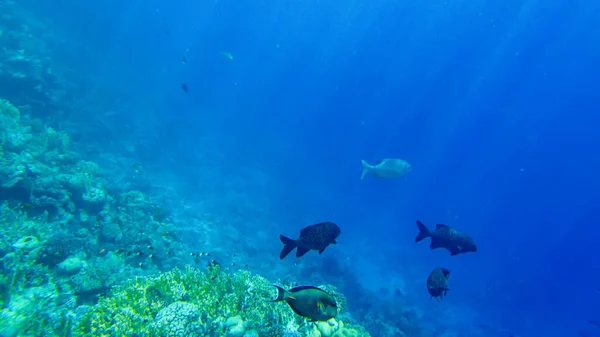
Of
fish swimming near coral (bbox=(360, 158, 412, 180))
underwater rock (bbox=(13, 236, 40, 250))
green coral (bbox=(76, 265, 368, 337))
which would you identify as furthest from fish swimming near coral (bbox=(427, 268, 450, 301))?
underwater rock (bbox=(13, 236, 40, 250))

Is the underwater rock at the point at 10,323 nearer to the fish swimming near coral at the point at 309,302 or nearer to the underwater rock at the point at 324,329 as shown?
the underwater rock at the point at 324,329

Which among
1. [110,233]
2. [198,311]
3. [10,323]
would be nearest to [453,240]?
[198,311]

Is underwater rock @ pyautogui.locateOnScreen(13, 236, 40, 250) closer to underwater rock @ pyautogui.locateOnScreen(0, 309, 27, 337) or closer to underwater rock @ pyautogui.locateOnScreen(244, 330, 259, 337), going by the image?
underwater rock @ pyautogui.locateOnScreen(0, 309, 27, 337)

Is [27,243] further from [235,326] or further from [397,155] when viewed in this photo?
[397,155]

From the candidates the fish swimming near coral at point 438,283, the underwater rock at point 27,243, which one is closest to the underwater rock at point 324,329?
the fish swimming near coral at point 438,283

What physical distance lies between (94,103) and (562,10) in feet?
286

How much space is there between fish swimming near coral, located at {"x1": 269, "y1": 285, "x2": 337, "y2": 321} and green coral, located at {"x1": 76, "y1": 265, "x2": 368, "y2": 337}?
5.49 ft

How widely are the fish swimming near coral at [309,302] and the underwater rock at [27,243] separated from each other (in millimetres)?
8240

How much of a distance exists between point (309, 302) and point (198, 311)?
7.18 feet

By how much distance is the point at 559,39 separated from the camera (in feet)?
246

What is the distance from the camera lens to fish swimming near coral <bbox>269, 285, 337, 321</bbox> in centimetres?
260

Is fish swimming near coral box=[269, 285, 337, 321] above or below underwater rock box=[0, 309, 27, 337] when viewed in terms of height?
above

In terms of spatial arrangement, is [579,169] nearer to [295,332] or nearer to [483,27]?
[483,27]

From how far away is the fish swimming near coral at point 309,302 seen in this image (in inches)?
102
